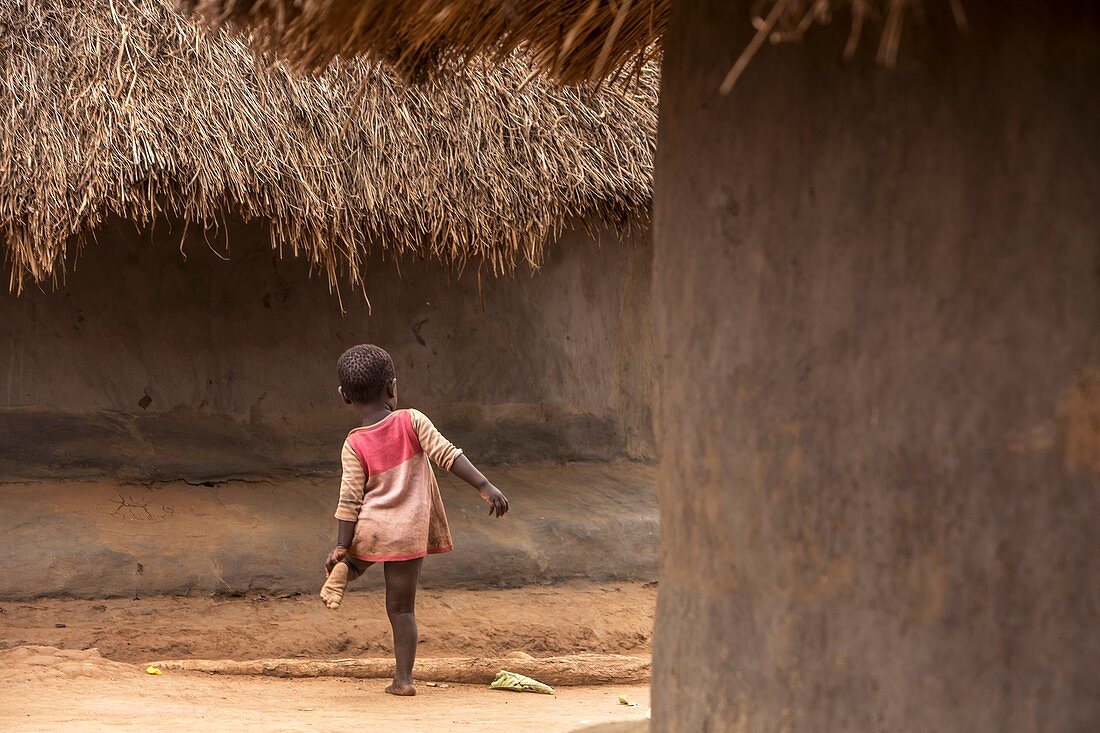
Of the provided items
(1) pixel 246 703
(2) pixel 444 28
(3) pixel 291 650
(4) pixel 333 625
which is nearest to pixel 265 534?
(4) pixel 333 625

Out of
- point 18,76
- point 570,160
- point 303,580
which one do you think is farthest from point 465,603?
point 18,76

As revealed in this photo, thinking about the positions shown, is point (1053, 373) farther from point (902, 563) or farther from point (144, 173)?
point (144, 173)

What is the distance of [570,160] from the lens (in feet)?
17.4

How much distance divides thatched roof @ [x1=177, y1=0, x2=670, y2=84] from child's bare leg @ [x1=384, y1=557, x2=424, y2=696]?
1.93 meters

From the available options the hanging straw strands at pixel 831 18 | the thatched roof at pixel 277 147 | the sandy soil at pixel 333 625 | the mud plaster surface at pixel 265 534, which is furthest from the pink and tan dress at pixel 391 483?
the hanging straw strands at pixel 831 18

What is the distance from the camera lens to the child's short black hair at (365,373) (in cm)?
410

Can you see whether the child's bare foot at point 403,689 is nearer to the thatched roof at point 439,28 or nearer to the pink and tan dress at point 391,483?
the pink and tan dress at point 391,483

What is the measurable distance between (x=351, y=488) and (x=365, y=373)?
38cm

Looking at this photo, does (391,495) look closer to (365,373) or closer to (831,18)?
(365,373)

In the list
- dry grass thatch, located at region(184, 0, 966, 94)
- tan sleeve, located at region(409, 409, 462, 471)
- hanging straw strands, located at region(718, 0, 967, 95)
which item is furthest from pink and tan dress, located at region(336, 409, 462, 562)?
hanging straw strands, located at region(718, 0, 967, 95)

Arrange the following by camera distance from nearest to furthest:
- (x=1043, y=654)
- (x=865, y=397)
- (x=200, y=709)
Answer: (x=1043, y=654)
(x=865, y=397)
(x=200, y=709)

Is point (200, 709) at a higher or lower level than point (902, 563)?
lower

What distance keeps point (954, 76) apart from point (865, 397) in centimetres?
41

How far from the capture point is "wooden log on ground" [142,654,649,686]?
172 inches
